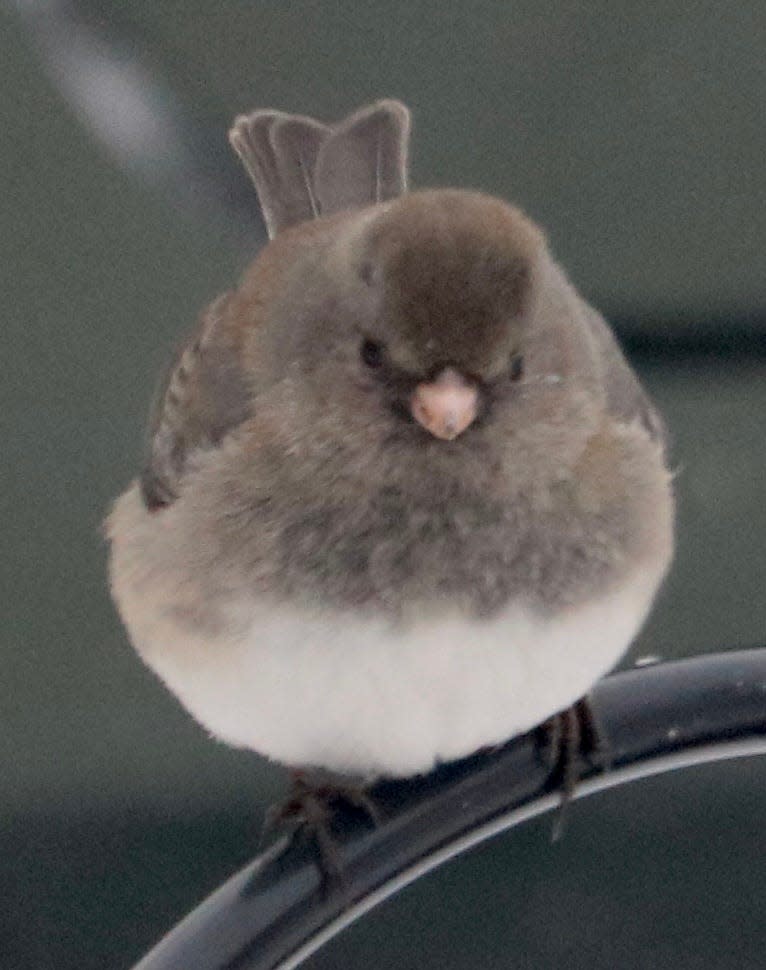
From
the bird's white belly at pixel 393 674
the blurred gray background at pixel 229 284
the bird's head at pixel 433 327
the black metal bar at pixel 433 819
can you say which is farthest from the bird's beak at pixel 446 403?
the blurred gray background at pixel 229 284

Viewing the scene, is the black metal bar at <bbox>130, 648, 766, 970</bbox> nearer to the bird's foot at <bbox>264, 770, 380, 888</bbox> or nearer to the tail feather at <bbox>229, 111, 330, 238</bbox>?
the bird's foot at <bbox>264, 770, 380, 888</bbox>

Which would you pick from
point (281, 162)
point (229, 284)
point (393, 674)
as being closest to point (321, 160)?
point (281, 162)

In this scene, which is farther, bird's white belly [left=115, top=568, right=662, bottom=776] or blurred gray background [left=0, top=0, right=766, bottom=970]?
blurred gray background [left=0, top=0, right=766, bottom=970]

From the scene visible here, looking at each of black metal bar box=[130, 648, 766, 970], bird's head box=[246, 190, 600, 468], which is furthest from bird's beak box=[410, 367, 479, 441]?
black metal bar box=[130, 648, 766, 970]

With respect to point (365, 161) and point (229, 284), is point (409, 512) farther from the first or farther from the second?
point (229, 284)

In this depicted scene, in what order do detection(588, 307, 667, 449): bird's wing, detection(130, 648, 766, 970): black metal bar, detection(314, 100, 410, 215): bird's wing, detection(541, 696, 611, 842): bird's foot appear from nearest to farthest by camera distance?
detection(130, 648, 766, 970): black metal bar → detection(541, 696, 611, 842): bird's foot → detection(588, 307, 667, 449): bird's wing → detection(314, 100, 410, 215): bird's wing

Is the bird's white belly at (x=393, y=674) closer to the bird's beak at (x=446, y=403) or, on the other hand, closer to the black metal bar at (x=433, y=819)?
the black metal bar at (x=433, y=819)

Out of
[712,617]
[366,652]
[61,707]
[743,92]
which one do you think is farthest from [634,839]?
[366,652]
